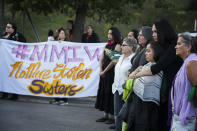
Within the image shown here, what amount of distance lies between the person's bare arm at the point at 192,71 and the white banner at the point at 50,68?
584 centimetres

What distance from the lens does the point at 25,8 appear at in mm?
14906

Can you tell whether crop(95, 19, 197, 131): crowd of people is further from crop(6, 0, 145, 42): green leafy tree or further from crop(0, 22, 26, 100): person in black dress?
crop(6, 0, 145, 42): green leafy tree

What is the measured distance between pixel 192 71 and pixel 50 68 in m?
6.57

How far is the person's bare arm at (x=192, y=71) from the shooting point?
4062mm

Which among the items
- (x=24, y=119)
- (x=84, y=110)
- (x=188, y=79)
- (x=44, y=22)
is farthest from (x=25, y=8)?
(x=44, y=22)

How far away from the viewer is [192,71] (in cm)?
407

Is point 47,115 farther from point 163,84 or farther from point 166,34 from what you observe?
point 166,34

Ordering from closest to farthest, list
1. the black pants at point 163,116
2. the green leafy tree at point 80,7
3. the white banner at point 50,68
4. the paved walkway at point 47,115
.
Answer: the black pants at point 163,116 → the paved walkway at point 47,115 → the white banner at point 50,68 → the green leafy tree at point 80,7

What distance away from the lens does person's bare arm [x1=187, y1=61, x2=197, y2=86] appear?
406 centimetres

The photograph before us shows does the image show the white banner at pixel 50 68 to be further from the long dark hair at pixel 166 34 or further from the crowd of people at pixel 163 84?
the long dark hair at pixel 166 34

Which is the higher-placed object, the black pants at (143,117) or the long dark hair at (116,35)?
the long dark hair at (116,35)

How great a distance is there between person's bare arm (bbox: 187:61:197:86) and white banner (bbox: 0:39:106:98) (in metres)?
5.84

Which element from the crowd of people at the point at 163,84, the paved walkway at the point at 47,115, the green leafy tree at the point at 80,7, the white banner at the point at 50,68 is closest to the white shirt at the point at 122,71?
the crowd of people at the point at 163,84

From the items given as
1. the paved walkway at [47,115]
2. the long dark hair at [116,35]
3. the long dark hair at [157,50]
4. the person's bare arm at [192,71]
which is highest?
the long dark hair at [116,35]
